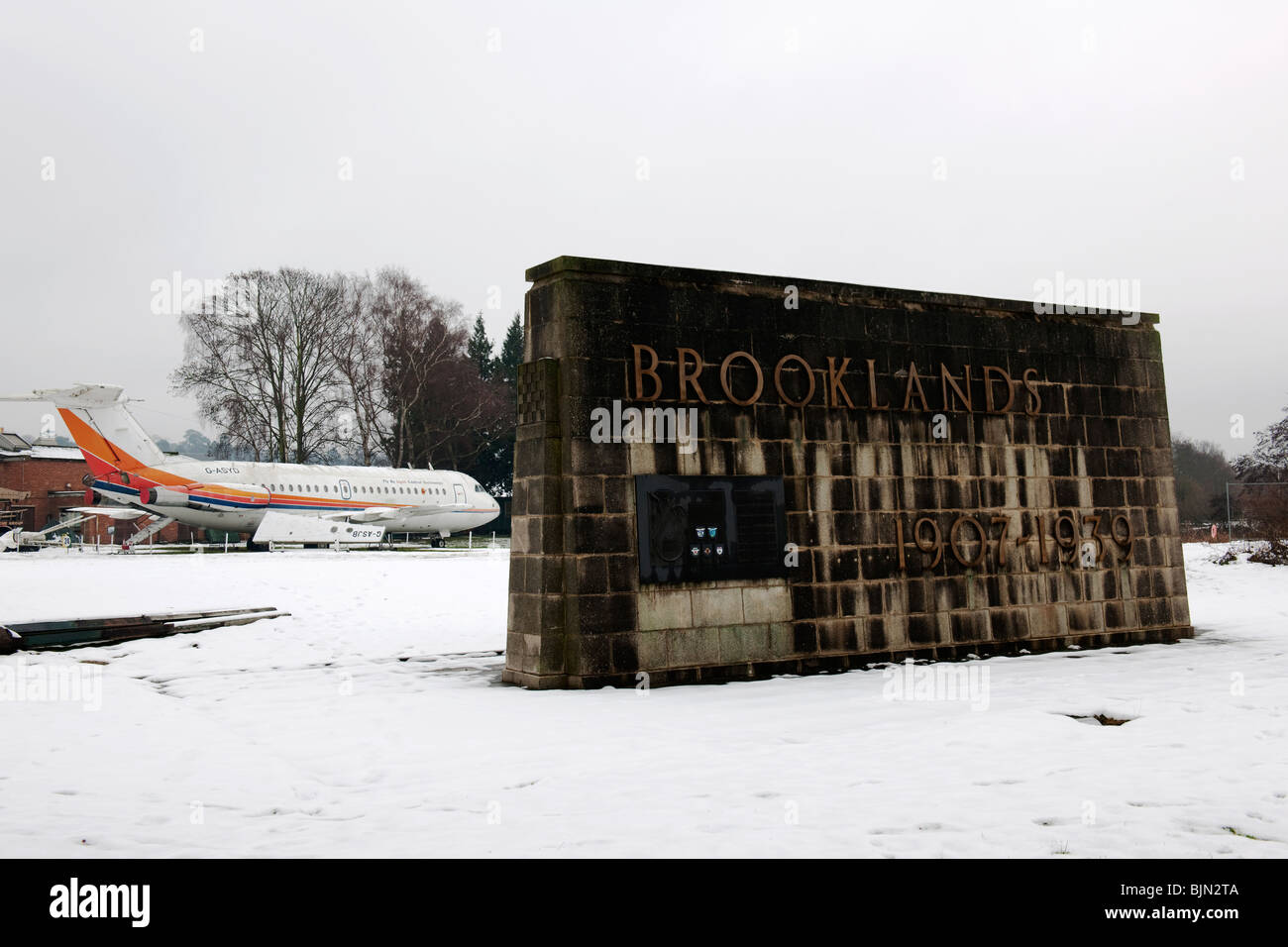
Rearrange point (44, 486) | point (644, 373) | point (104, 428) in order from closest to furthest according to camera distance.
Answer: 1. point (644, 373)
2. point (104, 428)
3. point (44, 486)

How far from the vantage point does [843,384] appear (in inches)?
467

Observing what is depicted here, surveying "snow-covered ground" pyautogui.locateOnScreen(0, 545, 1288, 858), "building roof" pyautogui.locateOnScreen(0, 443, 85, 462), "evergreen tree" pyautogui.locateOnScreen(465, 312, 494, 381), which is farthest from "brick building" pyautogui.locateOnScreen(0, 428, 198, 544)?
"snow-covered ground" pyautogui.locateOnScreen(0, 545, 1288, 858)

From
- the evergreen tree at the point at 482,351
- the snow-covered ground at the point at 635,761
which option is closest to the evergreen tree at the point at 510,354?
the evergreen tree at the point at 482,351

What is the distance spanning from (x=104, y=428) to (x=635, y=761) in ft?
119

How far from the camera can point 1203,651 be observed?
12625mm

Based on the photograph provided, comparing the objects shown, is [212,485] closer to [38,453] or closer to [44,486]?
[44,486]

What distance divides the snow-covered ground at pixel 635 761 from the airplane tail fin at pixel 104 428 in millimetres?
27463

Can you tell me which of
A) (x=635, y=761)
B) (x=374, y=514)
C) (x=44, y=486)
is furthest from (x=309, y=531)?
(x=44, y=486)

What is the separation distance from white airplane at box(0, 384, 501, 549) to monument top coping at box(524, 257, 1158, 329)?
30.1m

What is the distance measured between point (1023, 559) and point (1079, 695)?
3.70m

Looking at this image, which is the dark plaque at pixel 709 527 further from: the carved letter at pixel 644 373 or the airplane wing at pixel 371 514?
the airplane wing at pixel 371 514
